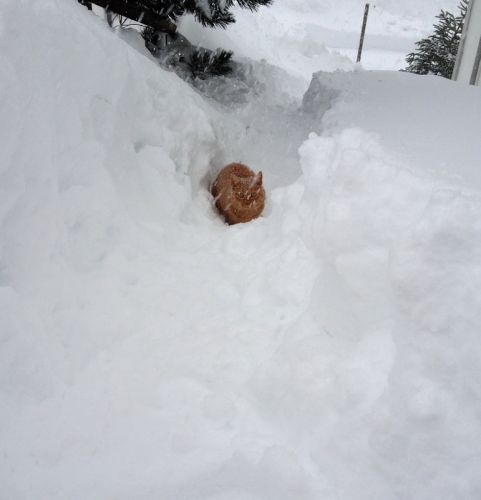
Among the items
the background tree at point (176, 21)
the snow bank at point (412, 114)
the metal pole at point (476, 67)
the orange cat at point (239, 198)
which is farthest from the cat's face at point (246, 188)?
the metal pole at point (476, 67)

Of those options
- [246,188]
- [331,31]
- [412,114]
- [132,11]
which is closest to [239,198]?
[246,188]

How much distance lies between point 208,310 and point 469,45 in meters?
8.14

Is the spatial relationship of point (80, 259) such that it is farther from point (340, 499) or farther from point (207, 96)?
point (207, 96)

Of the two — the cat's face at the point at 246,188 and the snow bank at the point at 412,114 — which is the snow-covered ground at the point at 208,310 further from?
the cat's face at the point at 246,188

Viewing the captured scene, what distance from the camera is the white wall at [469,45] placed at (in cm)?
744

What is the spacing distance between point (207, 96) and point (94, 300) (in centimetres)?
324

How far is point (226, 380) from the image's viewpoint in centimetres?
175

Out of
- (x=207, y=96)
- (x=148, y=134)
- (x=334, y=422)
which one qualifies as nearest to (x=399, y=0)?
(x=207, y=96)

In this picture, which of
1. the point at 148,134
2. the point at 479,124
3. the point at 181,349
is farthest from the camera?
the point at 479,124

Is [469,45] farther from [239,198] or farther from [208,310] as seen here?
[208,310]

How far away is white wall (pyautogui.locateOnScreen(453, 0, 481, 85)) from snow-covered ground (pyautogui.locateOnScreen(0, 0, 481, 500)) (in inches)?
237

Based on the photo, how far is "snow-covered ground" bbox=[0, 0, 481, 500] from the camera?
1428mm

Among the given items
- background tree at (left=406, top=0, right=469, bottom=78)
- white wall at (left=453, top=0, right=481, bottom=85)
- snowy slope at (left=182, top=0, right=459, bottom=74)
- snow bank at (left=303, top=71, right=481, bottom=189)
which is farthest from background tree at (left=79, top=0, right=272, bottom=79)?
background tree at (left=406, top=0, right=469, bottom=78)

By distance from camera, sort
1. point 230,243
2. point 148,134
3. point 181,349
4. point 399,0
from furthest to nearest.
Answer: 1. point 399,0
2. point 148,134
3. point 230,243
4. point 181,349
